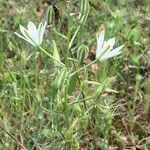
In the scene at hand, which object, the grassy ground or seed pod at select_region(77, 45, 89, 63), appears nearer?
seed pod at select_region(77, 45, 89, 63)

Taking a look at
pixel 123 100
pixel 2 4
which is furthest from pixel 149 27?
pixel 2 4

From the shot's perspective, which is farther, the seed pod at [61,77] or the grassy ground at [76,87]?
the grassy ground at [76,87]

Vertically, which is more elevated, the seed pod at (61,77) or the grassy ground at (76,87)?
the seed pod at (61,77)

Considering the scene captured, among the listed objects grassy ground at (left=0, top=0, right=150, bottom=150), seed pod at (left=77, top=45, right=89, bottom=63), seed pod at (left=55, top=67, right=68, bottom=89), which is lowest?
grassy ground at (left=0, top=0, right=150, bottom=150)

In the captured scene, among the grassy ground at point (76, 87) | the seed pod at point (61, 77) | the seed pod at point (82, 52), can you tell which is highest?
the seed pod at point (82, 52)

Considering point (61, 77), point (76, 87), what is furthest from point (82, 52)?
point (76, 87)

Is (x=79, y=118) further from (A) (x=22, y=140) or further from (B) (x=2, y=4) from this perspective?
(B) (x=2, y=4)

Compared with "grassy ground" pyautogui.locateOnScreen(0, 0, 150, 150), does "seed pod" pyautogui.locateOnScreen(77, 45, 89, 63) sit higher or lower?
higher

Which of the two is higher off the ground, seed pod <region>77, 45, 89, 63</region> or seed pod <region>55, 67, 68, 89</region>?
seed pod <region>77, 45, 89, 63</region>
